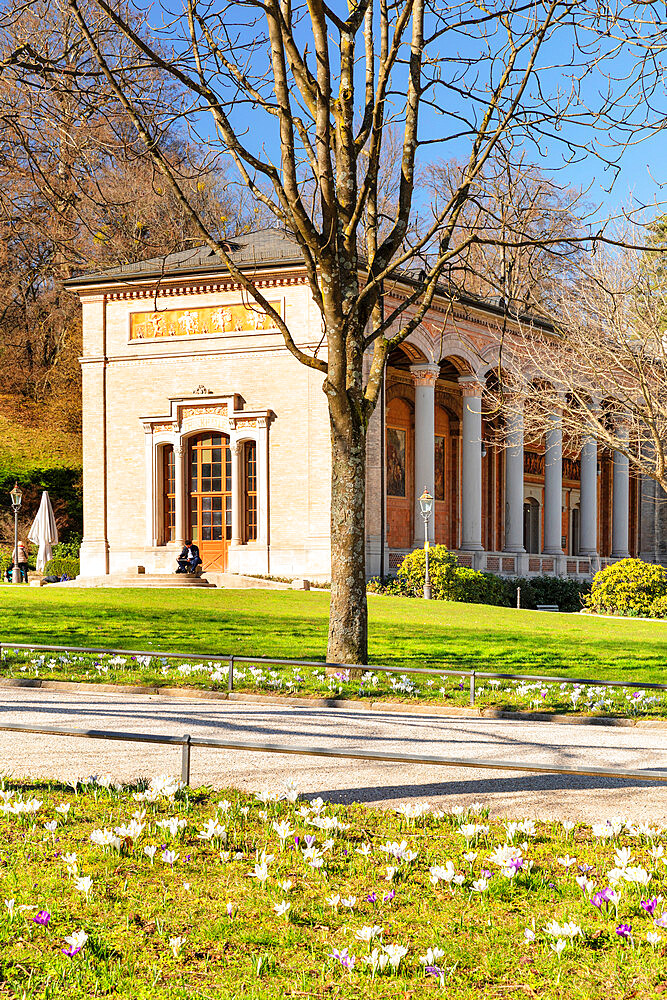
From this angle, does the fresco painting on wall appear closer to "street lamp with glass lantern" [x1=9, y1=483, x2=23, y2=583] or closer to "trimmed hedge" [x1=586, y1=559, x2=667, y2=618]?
"trimmed hedge" [x1=586, y1=559, x2=667, y2=618]

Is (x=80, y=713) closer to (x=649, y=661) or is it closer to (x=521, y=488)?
(x=649, y=661)

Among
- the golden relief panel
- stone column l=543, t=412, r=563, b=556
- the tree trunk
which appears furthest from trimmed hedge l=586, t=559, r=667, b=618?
Answer: the tree trunk

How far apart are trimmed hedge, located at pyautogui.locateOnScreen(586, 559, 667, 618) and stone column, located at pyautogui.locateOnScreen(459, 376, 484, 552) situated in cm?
655

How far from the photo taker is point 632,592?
32875 mm

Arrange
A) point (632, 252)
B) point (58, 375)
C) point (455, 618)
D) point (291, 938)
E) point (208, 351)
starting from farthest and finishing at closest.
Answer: point (58, 375) → point (208, 351) → point (632, 252) → point (455, 618) → point (291, 938)

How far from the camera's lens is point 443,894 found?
5121 mm

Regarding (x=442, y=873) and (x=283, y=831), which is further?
(x=283, y=831)

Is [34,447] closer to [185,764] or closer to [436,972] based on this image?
[185,764]

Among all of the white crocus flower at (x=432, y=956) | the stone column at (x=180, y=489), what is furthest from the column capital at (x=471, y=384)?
the white crocus flower at (x=432, y=956)

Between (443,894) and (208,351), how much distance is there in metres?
30.2

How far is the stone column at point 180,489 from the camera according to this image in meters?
34.6

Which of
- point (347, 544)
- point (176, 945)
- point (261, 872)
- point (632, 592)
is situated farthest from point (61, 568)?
point (176, 945)

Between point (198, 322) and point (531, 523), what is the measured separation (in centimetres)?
2309

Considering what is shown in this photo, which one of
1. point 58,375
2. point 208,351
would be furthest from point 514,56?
point 58,375
